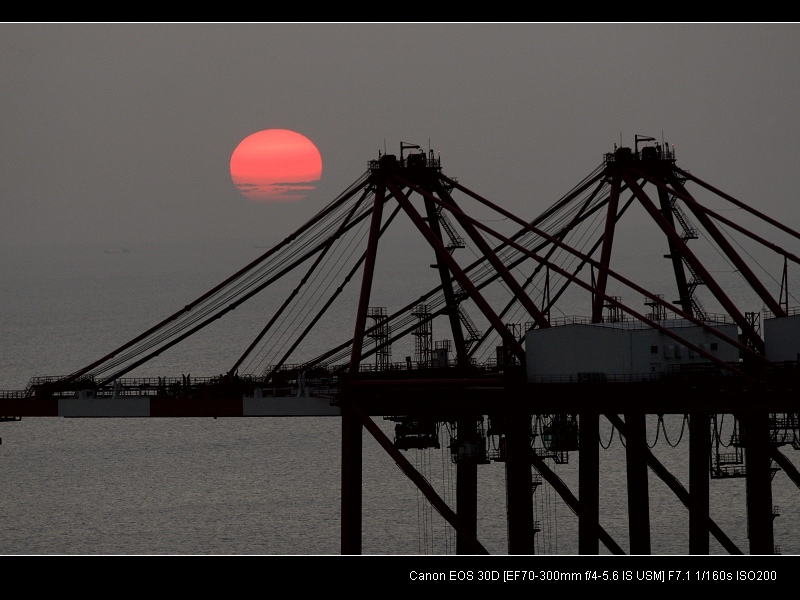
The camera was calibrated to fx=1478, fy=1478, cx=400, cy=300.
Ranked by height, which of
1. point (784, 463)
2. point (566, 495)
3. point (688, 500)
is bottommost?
point (688, 500)

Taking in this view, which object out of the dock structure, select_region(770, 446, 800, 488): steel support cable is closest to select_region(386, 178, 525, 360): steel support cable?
the dock structure

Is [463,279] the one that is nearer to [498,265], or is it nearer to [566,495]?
[498,265]

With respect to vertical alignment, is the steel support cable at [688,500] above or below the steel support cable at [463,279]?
below

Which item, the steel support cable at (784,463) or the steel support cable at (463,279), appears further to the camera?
the steel support cable at (784,463)

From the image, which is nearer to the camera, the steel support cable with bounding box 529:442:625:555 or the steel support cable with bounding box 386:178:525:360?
the steel support cable with bounding box 386:178:525:360

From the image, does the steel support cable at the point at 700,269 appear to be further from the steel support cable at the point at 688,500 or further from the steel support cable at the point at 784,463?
the steel support cable at the point at 688,500

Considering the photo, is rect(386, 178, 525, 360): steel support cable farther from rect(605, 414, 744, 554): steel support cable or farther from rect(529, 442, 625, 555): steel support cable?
rect(605, 414, 744, 554): steel support cable

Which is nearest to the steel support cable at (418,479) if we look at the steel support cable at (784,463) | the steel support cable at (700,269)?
the steel support cable at (700,269)

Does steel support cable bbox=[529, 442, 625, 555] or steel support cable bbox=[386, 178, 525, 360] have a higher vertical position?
steel support cable bbox=[386, 178, 525, 360]

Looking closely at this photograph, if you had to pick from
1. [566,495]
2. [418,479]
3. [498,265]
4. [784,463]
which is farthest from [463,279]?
[784,463]
